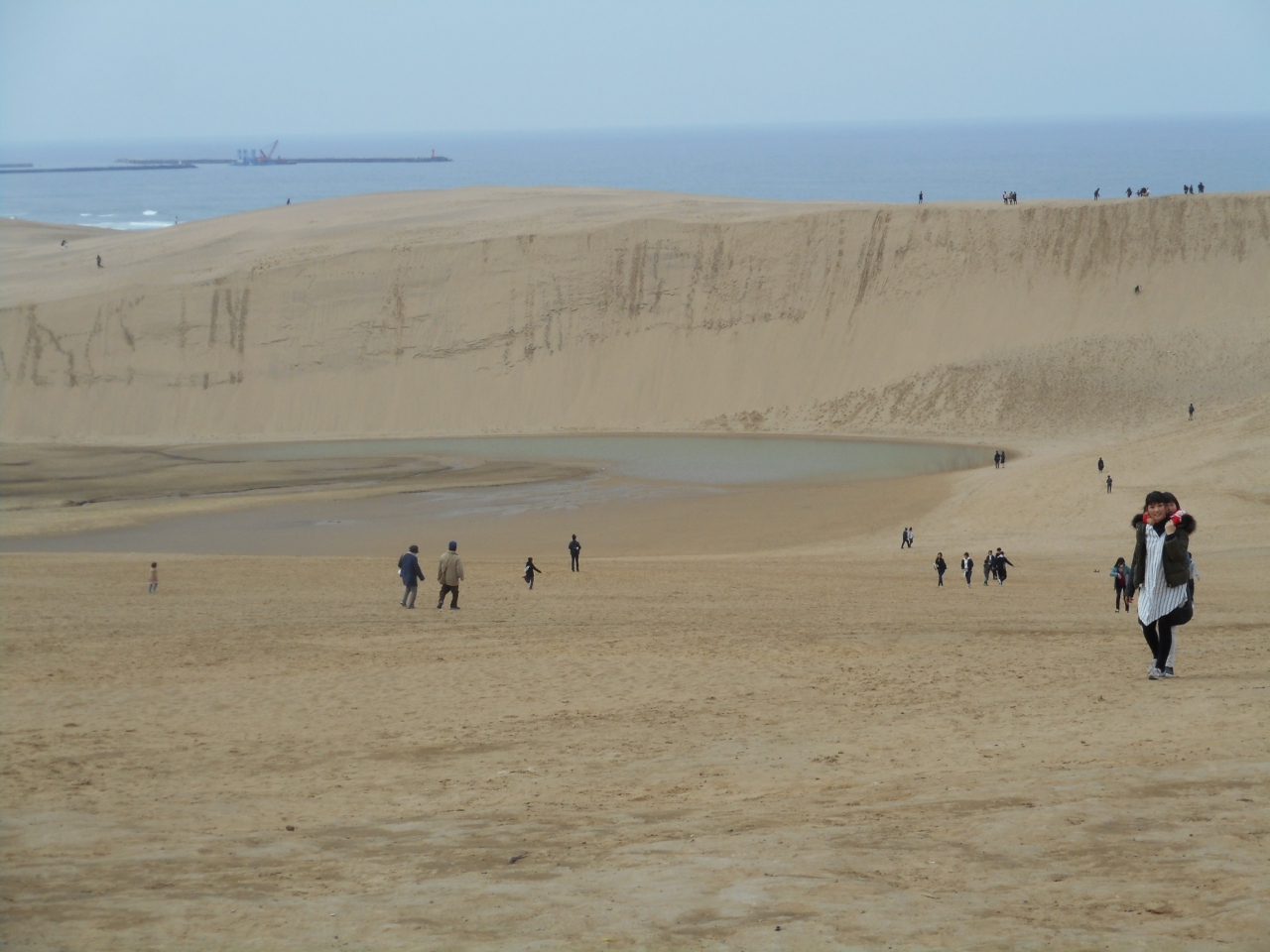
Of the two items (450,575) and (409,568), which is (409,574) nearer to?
(409,568)

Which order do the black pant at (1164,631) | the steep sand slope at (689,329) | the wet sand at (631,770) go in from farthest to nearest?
the steep sand slope at (689,329)
the black pant at (1164,631)
the wet sand at (631,770)

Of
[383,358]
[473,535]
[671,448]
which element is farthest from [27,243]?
[473,535]

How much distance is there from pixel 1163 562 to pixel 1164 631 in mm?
963

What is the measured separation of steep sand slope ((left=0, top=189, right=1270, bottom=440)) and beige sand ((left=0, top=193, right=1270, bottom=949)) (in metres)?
15.5

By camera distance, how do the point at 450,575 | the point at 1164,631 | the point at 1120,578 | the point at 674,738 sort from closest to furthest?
the point at 674,738 < the point at 1164,631 < the point at 1120,578 < the point at 450,575

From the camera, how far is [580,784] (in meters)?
9.89

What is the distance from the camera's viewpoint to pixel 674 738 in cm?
1127

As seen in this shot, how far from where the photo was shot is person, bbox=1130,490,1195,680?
11.0 meters

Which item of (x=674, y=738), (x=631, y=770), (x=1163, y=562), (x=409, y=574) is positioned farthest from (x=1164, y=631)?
(x=409, y=574)

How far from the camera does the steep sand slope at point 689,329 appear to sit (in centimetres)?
4997

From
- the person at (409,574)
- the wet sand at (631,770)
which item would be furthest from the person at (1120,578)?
the person at (409,574)

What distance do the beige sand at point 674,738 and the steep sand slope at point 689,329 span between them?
15504 mm

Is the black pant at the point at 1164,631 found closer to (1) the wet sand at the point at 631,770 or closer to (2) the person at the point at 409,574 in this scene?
(1) the wet sand at the point at 631,770

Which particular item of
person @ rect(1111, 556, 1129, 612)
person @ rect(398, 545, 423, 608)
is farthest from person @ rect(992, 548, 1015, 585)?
person @ rect(398, 545, 423, 608)
